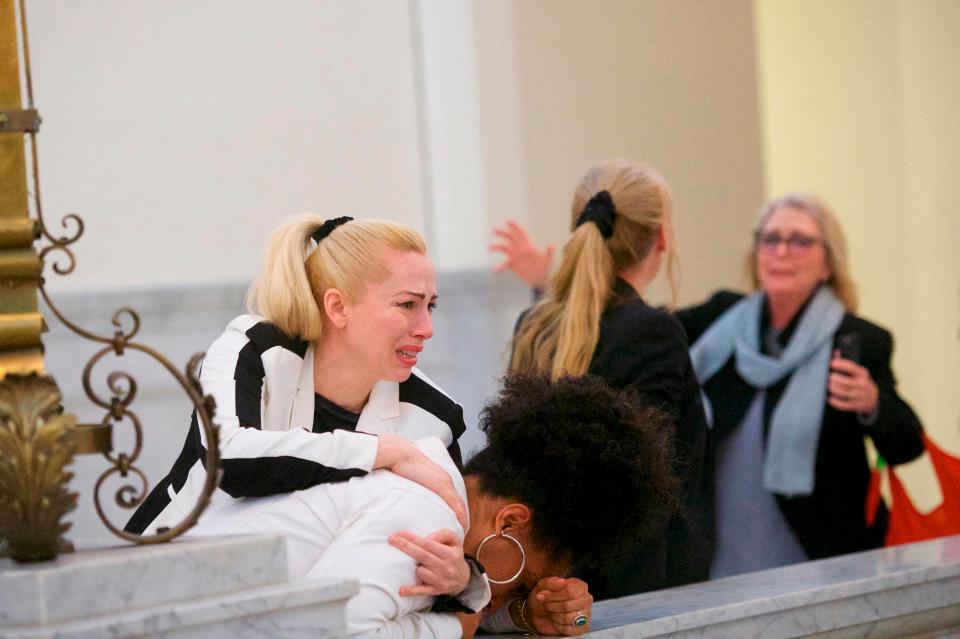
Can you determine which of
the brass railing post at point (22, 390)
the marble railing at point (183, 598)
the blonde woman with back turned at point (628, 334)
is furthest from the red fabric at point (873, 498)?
the brass railing post at point (22, 390)

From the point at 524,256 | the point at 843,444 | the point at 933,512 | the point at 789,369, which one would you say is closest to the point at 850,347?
the point at 789,369

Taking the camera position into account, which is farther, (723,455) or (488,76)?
(488,76)

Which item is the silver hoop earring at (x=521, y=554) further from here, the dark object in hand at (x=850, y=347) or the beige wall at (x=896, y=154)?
the beige wall at (x=896, y=154)

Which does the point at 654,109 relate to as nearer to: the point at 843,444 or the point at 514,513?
the point at 843,444

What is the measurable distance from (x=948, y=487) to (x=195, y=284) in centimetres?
304

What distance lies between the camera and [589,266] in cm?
341

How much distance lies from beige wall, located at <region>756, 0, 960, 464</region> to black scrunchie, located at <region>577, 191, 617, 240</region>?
5.01 meters

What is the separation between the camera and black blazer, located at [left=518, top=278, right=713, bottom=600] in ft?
10.5

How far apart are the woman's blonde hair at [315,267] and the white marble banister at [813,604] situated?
0.81 meters

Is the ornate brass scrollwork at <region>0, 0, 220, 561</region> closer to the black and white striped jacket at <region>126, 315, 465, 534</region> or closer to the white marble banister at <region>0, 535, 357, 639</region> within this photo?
the white marble banister at <region>0, 535, 357, 639</region>

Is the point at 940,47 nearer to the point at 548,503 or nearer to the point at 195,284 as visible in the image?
the point at 195,284

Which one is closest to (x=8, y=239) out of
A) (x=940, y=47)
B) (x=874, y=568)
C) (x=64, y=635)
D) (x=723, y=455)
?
(x=64, y=635)

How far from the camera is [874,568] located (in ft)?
10.2

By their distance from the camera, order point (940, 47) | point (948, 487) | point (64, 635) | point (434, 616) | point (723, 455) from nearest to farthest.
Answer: point (64, 635) < point (434, 616) < point (948, 487) < point (723, 455) < point (940, 47)
